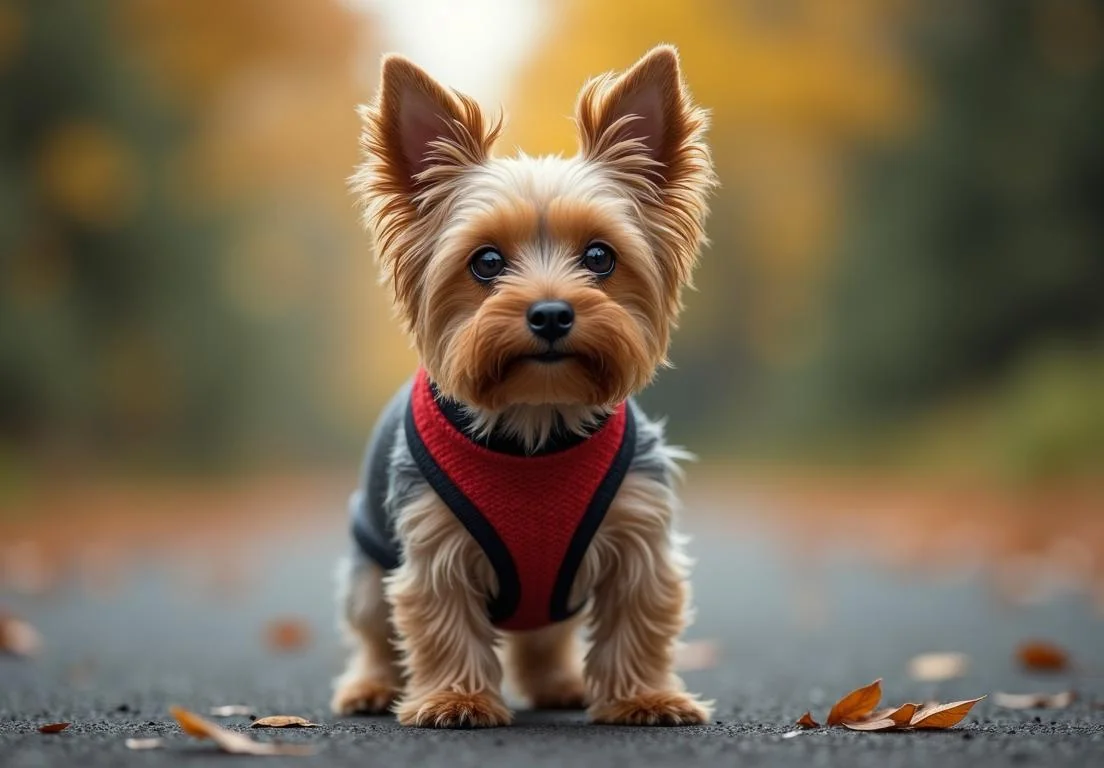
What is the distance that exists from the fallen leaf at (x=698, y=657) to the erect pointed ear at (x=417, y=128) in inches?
112

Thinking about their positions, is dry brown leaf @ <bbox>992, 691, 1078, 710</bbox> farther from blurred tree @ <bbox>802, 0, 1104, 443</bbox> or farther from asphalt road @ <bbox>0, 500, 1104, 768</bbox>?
blurred tree @ <bbox>802, 0, 1104, 443</bbox>

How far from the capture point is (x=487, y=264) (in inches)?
165

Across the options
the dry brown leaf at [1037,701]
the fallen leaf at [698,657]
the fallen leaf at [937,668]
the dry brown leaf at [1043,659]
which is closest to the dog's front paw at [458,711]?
the dry brown leaf at [1037,701]

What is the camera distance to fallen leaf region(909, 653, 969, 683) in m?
5.61

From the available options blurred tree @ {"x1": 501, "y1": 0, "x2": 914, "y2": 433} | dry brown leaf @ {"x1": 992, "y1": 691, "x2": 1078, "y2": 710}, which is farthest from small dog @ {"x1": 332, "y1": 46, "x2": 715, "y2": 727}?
blurred tree @ {"x1": 501, "y1": 0, "x2": 914, "y2": 433}

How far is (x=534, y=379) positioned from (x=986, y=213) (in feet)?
51.8

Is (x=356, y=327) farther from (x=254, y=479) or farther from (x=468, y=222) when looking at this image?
(x=468, y=222)

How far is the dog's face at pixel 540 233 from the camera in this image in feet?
13.2

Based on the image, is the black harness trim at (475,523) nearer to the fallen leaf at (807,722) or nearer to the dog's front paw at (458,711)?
the dog's front paw at (458,711)

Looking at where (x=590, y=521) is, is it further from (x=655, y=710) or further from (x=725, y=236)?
(x=725, y=236)

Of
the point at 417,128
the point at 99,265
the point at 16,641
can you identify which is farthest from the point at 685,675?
the point at 99,265

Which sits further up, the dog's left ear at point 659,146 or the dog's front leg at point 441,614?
the dog's left ear at point 659,146

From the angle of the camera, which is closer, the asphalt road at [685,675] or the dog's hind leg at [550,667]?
the asphalt road at [685,675]

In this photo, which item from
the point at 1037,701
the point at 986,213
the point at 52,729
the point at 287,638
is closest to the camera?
the point at 52,729
